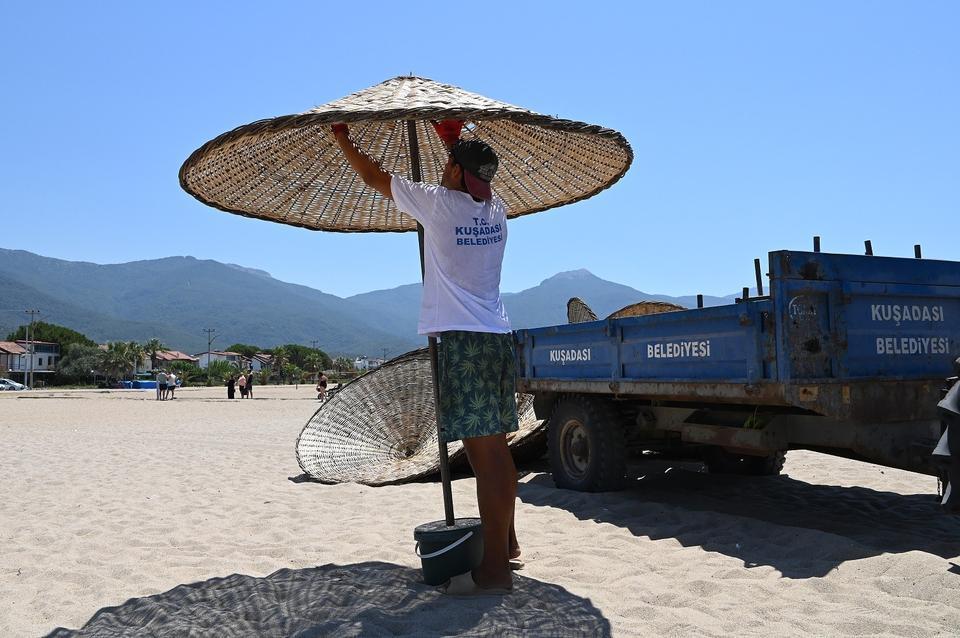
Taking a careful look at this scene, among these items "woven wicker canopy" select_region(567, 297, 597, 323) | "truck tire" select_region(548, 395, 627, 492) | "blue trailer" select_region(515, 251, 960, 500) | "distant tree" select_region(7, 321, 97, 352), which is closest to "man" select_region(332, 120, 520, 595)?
"blue trailer" select_region(515, 251, 960, 500)

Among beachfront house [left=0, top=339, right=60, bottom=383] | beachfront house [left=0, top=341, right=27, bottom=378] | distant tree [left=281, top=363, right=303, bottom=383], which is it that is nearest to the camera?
beachfront house [left=0, top=341, right=27, bottom=378]

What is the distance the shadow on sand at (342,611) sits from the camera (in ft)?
9.75

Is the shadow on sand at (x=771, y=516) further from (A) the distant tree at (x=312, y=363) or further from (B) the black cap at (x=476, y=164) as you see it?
(A) the distant tree at (x=312, y=363)

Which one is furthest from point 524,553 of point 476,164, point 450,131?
point 450,131

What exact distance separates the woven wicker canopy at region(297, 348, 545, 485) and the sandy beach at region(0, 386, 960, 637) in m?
0.46

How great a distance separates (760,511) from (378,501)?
8.99 feet

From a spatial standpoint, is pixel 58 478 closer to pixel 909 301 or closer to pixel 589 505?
pixel 589 505

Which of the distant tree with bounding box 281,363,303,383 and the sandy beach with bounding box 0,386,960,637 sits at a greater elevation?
the distant tree with bounding box 281,363,303,383

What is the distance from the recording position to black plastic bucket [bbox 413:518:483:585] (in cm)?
336

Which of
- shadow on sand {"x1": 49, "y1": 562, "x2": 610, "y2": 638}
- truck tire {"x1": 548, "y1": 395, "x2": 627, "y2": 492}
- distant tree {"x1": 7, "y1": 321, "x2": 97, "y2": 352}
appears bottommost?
shadow on sand {"x1": 49, "y1": 562, "x2": 610, "y2": 638}

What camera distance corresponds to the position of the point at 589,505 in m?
5.54

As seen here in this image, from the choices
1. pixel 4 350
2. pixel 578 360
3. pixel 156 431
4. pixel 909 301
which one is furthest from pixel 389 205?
pixel 4 350

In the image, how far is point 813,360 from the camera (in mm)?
4242

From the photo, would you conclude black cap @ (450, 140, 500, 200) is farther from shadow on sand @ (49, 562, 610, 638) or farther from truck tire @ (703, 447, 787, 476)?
truck tire @ (703, 447, 787, 476)
